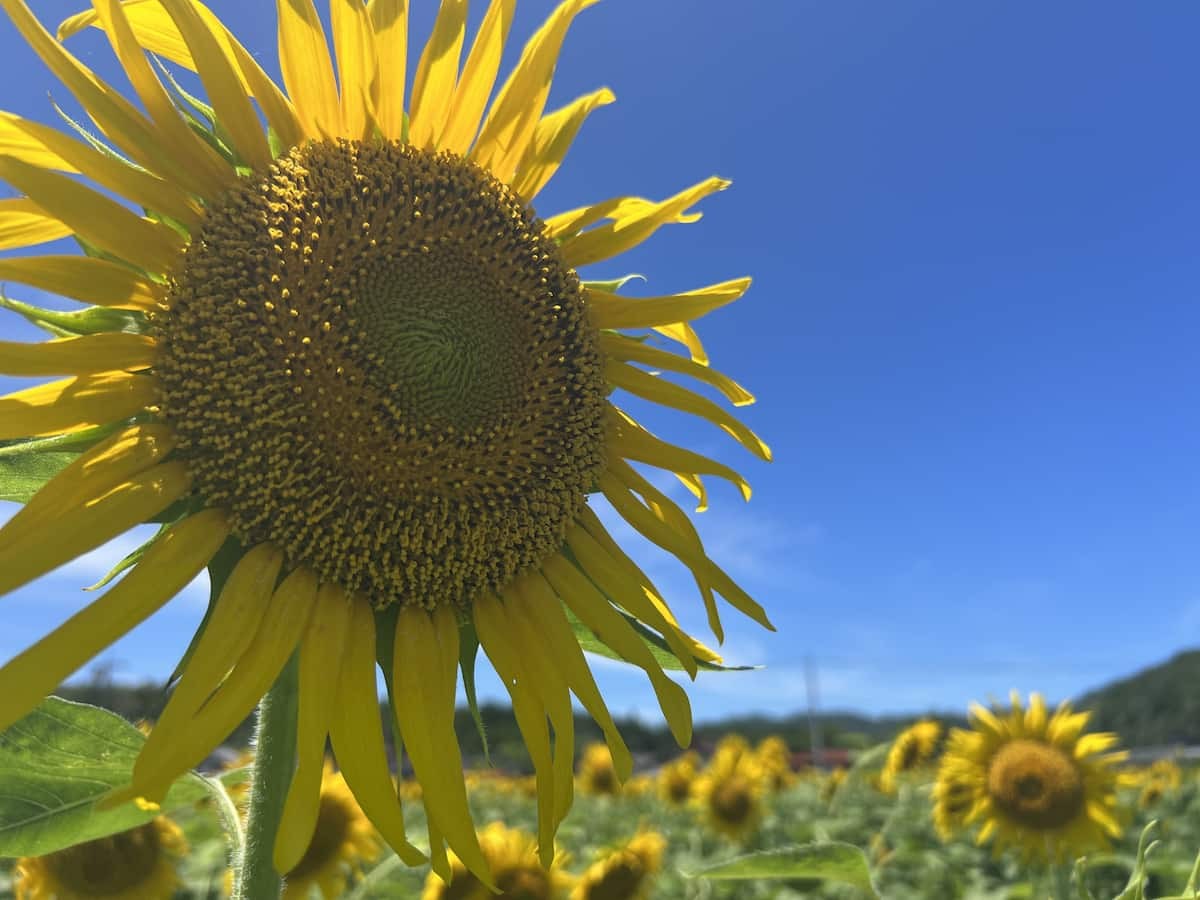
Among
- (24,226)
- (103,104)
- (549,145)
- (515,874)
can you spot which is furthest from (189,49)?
(515,874)

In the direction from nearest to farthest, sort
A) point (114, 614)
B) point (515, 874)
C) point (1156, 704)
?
point (114, 614), point (515, 874), point (1156, 704)

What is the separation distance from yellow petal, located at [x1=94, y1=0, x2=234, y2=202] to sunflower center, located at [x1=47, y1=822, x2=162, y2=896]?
238cm

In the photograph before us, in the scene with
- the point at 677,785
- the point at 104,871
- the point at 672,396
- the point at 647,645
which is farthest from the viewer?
the point at 677,785

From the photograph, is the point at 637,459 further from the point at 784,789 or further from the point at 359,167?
the point at 784,789

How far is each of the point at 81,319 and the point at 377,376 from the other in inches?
21.2

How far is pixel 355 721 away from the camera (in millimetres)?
1794

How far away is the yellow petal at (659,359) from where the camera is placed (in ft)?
7.82

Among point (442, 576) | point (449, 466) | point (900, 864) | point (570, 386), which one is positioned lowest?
point (900, 864)

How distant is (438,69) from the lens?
2.15 meters

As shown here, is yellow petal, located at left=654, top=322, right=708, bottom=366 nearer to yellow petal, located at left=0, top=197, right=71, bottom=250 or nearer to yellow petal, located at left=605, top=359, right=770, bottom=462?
yellow petal, located at left=605, top=359, right=770, bottom=462

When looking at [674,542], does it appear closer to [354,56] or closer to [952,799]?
[354,56]

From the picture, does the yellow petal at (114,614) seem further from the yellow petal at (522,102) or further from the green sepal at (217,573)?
the yellow petal at (522,102)

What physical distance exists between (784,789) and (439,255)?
37.1 ft

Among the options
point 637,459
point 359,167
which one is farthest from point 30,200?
point 637,459
